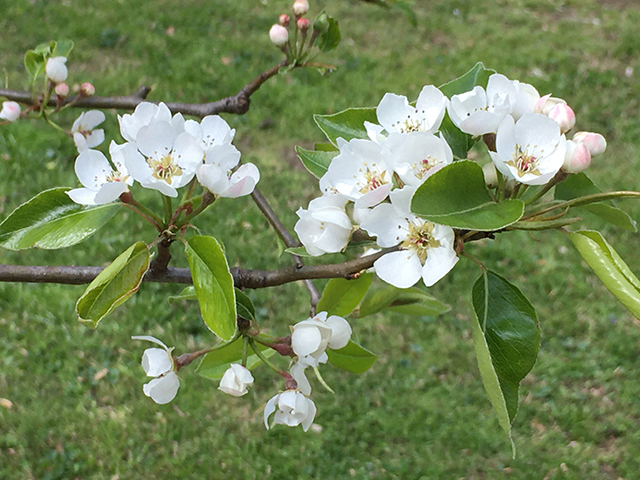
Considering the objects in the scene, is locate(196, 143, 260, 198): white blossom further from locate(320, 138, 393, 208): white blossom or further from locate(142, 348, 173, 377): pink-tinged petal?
locate(142, 348, 173, 377): pink-tinged petal

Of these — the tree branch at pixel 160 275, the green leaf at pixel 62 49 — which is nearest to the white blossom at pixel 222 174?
the tree branch at pixel 160 275

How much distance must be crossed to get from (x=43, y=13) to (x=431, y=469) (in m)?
3.93

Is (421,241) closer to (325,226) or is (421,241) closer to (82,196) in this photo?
(325,226)

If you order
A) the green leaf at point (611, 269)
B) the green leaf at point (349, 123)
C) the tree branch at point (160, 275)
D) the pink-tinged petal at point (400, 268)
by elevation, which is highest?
the green leaf at point (611, 269)

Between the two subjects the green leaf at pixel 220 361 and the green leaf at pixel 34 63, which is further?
the green leaf at pixel 34 63

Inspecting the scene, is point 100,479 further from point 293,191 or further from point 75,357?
point 293,191

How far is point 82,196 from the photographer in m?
0.69

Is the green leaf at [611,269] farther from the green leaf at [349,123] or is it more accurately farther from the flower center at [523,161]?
the green leaf at [349,123]

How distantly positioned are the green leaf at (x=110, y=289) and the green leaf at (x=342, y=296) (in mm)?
328

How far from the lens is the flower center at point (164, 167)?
0.67 meters

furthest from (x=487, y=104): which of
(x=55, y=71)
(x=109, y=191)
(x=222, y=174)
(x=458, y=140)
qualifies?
(x=55, y=71)

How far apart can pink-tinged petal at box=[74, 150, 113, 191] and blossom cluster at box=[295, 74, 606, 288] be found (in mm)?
273

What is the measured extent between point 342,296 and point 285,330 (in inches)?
71.9

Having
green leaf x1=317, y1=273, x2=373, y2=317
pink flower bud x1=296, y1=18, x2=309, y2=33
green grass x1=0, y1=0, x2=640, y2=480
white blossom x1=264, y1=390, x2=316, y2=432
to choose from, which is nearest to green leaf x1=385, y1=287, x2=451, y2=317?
green leaf x1=317, y1=273, x2=373, y2=317
